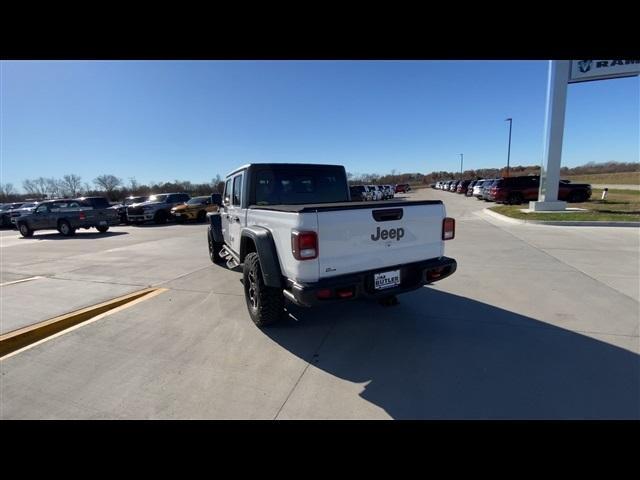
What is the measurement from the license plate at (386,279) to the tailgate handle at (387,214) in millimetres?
574

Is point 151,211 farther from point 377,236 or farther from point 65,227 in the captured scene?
point 377,236

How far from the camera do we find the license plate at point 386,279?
304cm

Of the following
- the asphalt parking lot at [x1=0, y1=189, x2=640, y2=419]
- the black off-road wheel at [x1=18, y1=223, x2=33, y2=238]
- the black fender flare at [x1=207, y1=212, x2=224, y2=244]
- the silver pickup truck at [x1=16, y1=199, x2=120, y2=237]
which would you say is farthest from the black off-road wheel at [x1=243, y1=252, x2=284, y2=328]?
the black off-road wheel at [x1=18, y1=223, x2=33, y2=238]

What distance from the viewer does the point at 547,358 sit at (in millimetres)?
2855

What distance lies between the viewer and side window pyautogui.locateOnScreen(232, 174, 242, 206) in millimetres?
4781

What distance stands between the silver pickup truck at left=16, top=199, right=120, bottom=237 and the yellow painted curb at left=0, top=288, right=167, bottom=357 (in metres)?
12.7

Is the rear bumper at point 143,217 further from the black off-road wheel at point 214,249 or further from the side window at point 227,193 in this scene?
the side window at point 227,193

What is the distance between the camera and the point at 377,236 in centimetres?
304

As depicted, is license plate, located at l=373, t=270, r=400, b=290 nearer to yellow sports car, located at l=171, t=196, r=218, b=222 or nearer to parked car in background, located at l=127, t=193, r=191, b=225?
yellow sports car, located at l=171, t=196, r=218, b=222

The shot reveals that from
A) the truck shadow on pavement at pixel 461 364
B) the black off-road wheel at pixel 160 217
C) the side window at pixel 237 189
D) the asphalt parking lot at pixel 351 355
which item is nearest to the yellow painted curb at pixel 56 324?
the asphalt parking lot at pixel 351 355

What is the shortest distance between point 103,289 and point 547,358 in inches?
278

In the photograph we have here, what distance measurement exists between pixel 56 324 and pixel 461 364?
5.26 metres

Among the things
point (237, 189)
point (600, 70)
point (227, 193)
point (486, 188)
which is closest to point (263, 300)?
point (237, 189)
